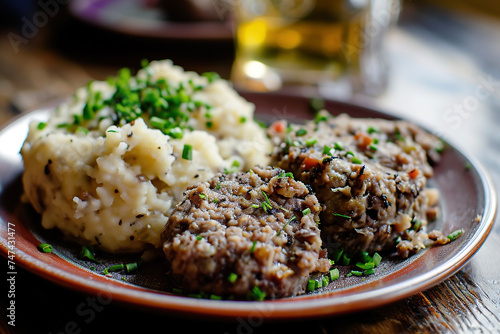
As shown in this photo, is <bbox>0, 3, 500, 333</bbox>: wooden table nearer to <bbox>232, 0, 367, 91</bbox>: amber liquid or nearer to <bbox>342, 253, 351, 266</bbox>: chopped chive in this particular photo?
<bbox>342, 253, 351, 266</bbox>: chopped chive

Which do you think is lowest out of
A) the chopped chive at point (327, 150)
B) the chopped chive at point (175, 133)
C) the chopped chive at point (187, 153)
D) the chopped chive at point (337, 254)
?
the chopped chive at point (337, 254)

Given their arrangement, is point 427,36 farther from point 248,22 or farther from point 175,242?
point 175,242

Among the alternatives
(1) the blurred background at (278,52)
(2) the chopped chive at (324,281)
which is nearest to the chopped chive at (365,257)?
(2) the chopped chive at (324,281)

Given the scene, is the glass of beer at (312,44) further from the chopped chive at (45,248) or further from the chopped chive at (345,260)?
the chopped chive at (45,248)

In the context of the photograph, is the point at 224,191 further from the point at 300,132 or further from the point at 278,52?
the point at 278,52

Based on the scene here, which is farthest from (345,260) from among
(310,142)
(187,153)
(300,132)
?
(187,153)

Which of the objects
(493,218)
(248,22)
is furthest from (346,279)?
(248,22)

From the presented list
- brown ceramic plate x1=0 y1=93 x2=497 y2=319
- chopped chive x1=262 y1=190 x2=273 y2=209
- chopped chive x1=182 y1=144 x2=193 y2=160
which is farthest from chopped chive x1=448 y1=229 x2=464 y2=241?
chopped chive x1=182 y1=144 x2=193 y2=160
